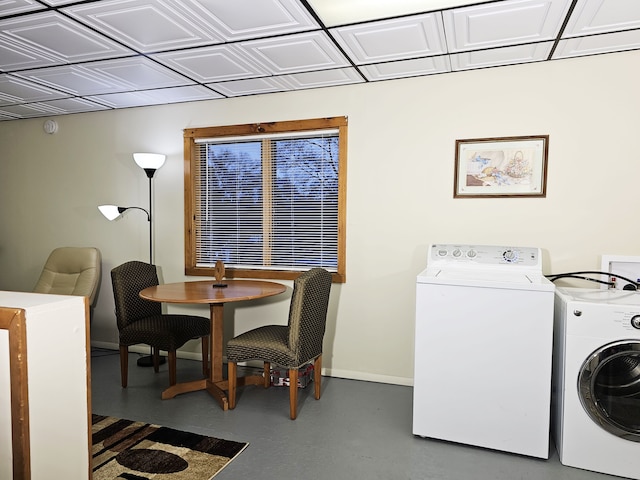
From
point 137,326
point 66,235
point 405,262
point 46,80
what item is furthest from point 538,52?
point 66,235

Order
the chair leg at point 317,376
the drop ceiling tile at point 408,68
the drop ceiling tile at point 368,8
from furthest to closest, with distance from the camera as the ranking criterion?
1. the chair leg at point 317,376
2. the drop ceiling tile at point 408,68
3. the drop ceiling tile at point 368,8

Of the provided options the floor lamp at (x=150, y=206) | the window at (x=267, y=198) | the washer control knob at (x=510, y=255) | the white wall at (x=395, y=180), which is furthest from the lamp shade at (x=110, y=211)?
the washer control knob at (x=510, y=255)

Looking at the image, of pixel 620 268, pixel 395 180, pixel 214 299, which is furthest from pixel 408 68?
pixel 214 299

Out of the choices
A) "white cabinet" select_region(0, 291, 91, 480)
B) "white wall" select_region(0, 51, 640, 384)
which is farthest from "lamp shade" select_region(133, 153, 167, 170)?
"white cabinet" select_region(0, 291, 91, 480)

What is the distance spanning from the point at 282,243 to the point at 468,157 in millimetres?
1647

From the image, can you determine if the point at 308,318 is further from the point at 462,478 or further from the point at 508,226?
the point at 508,226

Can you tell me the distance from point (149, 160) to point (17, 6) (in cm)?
173

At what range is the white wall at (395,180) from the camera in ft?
9.64

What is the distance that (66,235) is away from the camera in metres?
4.64

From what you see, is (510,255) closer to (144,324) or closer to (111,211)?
(144,324)

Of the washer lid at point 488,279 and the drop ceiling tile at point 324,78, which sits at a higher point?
the drop ceiling tile at point 324,78

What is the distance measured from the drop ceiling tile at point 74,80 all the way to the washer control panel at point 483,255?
276cm

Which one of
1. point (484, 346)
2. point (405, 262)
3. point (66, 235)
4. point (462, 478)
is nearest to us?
point (462, 478)

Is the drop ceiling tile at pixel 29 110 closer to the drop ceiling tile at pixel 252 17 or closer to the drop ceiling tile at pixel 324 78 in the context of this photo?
the drop ceiling tile at pixel 324 78
